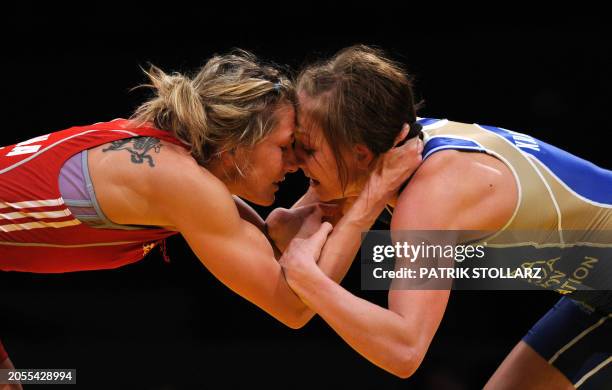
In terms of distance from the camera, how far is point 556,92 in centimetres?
583

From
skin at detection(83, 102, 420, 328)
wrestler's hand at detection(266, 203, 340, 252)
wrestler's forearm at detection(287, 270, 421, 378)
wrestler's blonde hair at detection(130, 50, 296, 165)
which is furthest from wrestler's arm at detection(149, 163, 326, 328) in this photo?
wrestler's hand at detection(266, 203, 340, 252)

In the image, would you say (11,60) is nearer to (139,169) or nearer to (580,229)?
(139,169)

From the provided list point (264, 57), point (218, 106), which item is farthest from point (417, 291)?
point (264, 57)

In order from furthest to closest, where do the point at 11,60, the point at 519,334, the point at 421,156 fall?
the point at 11,60
the point at 519,334
the point at 421,156

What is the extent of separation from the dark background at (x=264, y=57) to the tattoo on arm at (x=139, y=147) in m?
2.85

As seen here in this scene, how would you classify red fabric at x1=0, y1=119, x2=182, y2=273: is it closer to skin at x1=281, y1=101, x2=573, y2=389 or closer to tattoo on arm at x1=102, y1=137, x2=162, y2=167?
tattoo on arm at x1=102, y1=137, x2=162, y2=167

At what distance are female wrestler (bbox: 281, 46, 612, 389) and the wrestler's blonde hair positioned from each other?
13 cm

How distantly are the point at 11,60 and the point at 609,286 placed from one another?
4.87 meters

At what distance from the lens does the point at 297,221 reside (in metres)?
3.24

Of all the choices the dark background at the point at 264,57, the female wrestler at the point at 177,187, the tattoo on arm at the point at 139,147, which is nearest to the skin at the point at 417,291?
the female wrestler at the point at 177,187

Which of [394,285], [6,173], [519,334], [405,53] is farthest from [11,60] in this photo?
[394,285]

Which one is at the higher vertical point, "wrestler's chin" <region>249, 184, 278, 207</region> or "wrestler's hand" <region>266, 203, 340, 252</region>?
"wrestler's chin" <region>249, 184, 278, 207</region>

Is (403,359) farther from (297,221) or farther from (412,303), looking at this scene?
(297,221)

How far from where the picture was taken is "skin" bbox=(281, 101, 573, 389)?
2428 mm
